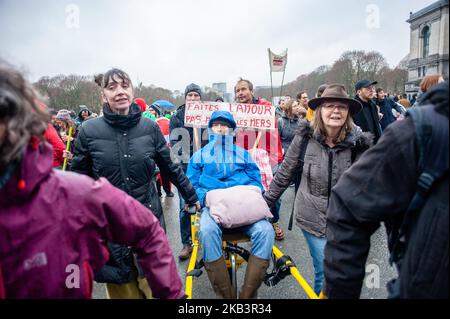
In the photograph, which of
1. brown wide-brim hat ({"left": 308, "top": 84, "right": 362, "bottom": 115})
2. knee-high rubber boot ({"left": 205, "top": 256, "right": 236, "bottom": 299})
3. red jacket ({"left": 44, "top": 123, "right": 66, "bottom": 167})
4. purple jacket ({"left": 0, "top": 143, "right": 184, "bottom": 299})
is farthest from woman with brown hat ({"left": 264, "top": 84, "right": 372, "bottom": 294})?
red jacket ({"left": 44, "top": 123, "right": 66, "bottom": 167})

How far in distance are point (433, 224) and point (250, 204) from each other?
1810 mm

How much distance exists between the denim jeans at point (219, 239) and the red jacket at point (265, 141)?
7.20ft

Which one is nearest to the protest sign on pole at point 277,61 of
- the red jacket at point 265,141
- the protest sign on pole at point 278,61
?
the protest sign on pole at point 278,61

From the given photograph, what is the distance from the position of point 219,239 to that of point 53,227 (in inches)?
64.7

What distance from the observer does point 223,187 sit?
10.2ft

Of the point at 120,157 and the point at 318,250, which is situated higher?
the point at 120,157

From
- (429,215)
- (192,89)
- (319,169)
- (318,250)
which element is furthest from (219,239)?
(192,89)

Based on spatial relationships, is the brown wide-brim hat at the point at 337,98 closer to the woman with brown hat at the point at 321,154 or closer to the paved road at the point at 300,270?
the woman with brown hat at the point at 321,154

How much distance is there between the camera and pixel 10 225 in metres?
1.02

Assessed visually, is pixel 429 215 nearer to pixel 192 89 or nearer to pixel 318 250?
pixel 318 250

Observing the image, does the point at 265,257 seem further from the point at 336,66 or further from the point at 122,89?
the point at 336,66

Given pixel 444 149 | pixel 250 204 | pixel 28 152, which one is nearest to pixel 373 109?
pixel 250 204
